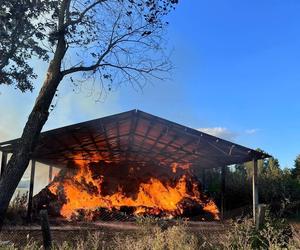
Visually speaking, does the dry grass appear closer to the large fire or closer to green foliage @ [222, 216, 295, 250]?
green foliage @ [222, 216, 295, 250]

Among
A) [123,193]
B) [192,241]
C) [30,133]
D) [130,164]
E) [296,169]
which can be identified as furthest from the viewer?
[296,169]

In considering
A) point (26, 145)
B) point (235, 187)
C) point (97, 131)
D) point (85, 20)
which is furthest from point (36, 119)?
point (235, 187)

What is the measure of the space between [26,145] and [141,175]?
1258 centimetres

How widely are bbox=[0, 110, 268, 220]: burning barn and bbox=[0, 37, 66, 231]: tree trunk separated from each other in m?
4.82

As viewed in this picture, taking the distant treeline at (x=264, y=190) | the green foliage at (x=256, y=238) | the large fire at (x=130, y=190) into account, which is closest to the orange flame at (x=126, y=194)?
the large fire at (x=130, y=190)

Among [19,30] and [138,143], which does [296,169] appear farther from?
[19,30]

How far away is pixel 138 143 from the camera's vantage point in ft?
67.6

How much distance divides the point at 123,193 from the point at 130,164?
1.84 meters

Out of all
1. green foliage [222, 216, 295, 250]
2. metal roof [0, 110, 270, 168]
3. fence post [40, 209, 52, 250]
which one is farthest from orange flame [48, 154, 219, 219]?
fence post [40, 209, 52, 250]

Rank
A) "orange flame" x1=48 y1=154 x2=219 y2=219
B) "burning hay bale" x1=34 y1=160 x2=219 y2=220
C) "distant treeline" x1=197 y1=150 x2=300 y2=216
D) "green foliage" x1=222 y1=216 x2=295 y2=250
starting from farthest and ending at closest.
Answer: "distant treeline" x1=197 y1=150 x2=300 y2=216 → "orange flame" x1=48 y1=154 x2=219 y2=219 → "burning hay bale" x1=34 y1=160 x2=219 y2=220 → "green foliage" x1=222 y1=216 x2=295 y2=250

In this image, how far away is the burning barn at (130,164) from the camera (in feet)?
55.0

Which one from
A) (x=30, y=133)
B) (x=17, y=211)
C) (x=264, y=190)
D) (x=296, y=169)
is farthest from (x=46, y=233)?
(x=296, y=169)

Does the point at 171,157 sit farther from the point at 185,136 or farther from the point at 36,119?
the point at 36,119

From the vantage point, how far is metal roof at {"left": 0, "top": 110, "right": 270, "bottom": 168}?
16.3 m
